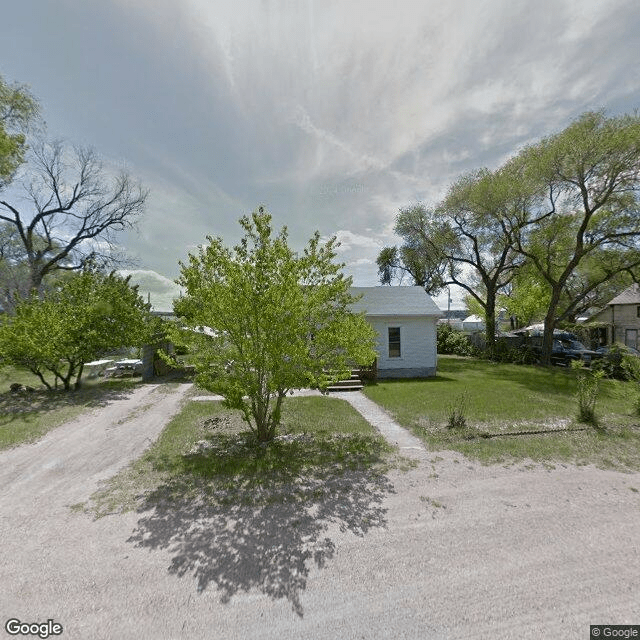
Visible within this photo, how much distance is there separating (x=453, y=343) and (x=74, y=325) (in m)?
26.0

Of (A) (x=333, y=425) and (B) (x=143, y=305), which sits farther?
(B) (x=143, y=305)

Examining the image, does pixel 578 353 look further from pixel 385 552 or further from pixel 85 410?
pixel 85 410

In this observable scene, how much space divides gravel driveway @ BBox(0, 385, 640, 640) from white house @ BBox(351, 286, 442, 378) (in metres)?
10.5

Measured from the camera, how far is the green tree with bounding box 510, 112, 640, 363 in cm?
1480

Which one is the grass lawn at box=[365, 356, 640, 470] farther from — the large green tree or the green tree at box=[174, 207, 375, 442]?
the large green tree

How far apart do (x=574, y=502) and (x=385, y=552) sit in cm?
312

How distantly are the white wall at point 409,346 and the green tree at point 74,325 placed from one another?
439 inches

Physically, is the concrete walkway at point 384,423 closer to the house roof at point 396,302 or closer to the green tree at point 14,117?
the house roof at point 396,302

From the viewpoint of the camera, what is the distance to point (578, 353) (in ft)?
64.2

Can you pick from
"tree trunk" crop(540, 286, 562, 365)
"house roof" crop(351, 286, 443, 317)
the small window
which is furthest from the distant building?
the small window

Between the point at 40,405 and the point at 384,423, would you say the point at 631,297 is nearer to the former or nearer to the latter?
the point at 384,423

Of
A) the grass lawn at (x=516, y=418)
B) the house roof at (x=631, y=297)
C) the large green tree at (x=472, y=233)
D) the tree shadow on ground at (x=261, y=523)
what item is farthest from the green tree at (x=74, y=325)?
the house roof at (x=631, y=297)

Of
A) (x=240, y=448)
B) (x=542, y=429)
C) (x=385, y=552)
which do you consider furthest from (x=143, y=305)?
(x=542, y=429)

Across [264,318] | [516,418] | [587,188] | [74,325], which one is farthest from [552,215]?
[74,325]
